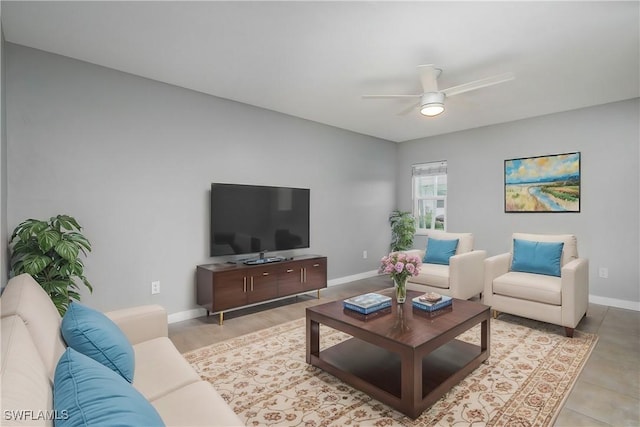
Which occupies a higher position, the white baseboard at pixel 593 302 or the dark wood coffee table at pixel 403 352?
the dark wood coffee table at pixel 403 352

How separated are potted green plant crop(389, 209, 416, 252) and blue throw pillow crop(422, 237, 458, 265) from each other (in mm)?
1184

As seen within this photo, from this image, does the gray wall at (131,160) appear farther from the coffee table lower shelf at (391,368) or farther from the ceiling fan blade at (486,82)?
the ceiling fan blade at (486,82)

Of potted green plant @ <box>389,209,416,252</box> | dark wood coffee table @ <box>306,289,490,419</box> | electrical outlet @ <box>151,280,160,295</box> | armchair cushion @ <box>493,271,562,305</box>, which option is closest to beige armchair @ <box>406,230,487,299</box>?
armchair cushion @ <box>493,271,562,305</box>

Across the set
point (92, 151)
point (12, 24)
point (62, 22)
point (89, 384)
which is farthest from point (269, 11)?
point (89, 384)

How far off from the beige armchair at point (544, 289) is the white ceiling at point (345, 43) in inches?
70.4

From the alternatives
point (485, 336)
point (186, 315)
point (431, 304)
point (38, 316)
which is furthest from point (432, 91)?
point (186, 315)

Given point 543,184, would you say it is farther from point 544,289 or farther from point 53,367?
point 53,367

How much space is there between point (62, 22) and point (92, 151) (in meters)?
1.03

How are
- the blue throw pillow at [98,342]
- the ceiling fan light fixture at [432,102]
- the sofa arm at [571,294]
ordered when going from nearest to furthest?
the blue throw pillow at [98,342]
the sofa arm at [571,294]
the ceiling fan light fixture at [432,102]

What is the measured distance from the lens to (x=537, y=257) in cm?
353

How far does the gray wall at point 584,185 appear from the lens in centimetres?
388

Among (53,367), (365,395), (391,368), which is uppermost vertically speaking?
(53,367)

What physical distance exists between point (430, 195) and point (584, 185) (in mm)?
2120

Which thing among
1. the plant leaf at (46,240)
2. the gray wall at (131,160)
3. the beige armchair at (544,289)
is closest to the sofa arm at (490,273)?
the beige armchair at (544,289)
